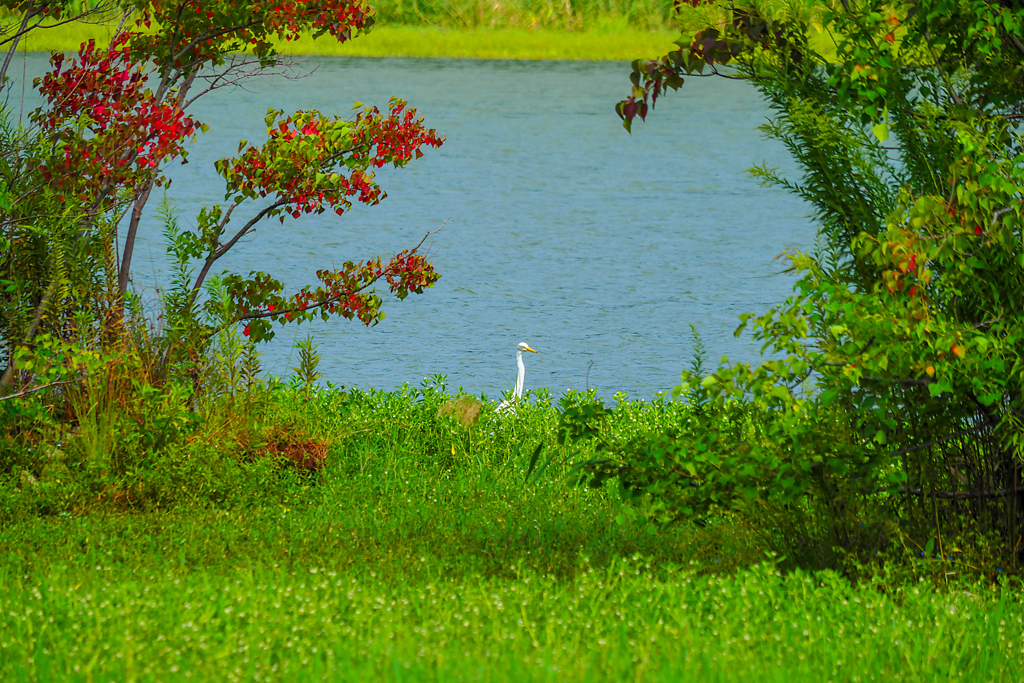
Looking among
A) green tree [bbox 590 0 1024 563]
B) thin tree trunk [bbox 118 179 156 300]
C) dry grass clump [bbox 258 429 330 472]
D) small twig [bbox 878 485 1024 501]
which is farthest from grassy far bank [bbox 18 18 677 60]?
small twig [bbox 878 485 1024 501]

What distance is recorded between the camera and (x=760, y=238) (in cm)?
1584

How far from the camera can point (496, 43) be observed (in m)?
32.6

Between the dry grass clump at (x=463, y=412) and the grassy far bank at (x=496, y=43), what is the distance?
81.8ft

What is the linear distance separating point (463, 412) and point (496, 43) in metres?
26.6

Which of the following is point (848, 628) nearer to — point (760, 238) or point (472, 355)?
point (472, 355)

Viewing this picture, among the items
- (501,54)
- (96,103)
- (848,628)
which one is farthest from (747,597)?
(501,54)

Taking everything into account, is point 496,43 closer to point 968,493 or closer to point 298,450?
point 298,450

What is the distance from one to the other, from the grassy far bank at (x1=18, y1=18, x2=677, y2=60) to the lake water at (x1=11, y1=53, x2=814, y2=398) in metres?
3.13

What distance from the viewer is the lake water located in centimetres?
1066

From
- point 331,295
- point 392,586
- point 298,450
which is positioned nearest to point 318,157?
point 331,295

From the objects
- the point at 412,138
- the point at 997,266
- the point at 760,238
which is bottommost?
the point at 760,238

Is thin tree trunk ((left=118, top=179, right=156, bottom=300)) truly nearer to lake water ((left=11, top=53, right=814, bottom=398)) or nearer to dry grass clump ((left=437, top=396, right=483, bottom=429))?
lake water ((left=11, top=53, right=814, bottom=398))

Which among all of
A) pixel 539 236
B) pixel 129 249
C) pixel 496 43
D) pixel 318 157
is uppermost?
pixel 496 43

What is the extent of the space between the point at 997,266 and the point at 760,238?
11.2 meters
